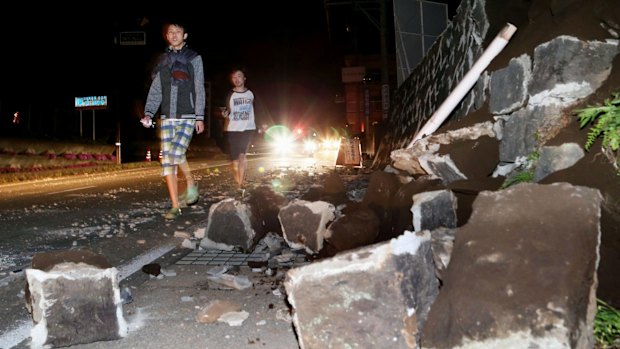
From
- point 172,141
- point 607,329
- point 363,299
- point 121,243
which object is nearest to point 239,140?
point 172,141

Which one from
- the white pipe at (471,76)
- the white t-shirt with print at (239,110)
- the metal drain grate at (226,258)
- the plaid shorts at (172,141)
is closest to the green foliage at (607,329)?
the metal drain grate at (226,258)

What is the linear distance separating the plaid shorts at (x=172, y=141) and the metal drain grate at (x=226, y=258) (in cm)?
166

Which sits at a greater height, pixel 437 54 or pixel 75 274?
pixel 437 54

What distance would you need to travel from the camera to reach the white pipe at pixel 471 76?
484 cm

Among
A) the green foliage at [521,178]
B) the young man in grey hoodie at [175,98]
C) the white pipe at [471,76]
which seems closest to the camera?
the green foliage at [521,178]

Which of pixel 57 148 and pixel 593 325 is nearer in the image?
pixel 593 325

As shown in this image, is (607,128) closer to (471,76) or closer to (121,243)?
(471,76)

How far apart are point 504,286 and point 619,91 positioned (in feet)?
6.66

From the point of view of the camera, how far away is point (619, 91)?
3.21 meters

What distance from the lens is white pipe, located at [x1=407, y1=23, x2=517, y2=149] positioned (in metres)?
4.84

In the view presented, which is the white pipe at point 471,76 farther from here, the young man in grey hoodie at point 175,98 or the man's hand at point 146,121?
the man's hand at point 146,121

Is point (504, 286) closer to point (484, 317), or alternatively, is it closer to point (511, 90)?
point (484, 317)

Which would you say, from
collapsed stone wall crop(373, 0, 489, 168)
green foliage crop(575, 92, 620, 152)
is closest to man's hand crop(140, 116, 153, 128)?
collapsed stone wall crop(373, 0, 489, 168)

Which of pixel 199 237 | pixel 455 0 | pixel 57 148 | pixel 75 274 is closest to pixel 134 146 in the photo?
pixel 57 148
